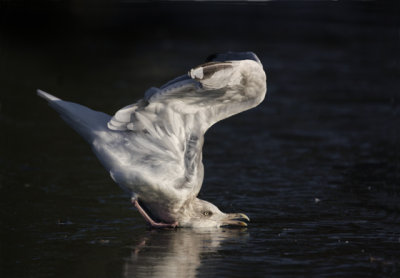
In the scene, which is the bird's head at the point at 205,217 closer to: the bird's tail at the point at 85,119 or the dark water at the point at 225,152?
the dark water at the point at 225,152

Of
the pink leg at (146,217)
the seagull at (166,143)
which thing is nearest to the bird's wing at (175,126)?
the seagull at (166,143)

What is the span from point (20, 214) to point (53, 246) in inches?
41.0

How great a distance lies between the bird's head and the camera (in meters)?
7.48

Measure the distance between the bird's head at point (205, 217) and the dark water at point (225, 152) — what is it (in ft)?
0.29

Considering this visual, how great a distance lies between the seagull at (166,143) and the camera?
7.17 meters

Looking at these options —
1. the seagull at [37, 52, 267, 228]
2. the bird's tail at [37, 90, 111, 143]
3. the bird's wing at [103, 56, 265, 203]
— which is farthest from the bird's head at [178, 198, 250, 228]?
the bird's tail at [37, 90, 111, 143]

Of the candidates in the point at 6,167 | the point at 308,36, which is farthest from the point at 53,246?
→ the point at 308,36

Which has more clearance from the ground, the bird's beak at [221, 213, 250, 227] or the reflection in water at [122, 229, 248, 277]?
the bird's beak at [221, 213, 250, 227]

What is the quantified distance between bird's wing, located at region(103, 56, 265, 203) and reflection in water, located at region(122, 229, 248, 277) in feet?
1.35

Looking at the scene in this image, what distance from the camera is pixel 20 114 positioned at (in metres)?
12.1

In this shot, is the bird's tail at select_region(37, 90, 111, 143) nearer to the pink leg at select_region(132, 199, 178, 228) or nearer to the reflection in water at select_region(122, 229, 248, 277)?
the pink leg at select_region(132, 199, 178, 228)

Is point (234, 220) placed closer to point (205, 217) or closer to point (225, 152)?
point (205, 217)

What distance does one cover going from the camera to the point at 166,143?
7.36 metres

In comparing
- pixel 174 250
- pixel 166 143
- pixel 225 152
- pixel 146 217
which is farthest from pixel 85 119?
pixel 225 152
